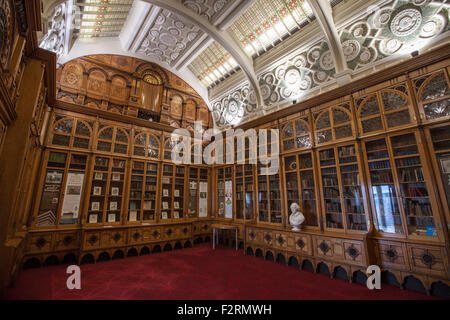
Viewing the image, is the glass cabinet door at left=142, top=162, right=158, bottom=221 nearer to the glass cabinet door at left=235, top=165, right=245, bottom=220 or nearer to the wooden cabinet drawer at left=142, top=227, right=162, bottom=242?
the wooden cabinet drawer at left=142, top=227, right=162, bottom=242

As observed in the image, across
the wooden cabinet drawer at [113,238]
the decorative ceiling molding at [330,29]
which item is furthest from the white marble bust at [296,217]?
the wooden cabinet drawer at [113,238]

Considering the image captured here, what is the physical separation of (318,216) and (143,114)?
6432mm

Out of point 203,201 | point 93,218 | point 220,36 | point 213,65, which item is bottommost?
point 93,218

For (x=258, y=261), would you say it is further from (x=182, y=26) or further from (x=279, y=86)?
(x=182, y=26)

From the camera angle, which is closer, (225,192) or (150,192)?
(150,192)

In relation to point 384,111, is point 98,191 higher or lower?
lower

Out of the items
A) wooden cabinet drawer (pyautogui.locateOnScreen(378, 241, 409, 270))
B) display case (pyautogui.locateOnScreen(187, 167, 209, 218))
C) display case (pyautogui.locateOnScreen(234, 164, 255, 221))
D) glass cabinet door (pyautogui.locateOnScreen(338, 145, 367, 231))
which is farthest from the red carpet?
display case (pyautogui.locateOnScreen(187, 167, 209, 218))

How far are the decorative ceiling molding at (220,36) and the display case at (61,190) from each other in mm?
4619

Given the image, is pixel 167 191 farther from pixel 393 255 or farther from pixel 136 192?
pixel 393 255

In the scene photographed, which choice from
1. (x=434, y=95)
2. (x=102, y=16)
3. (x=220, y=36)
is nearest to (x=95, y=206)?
(x=102, y=16)

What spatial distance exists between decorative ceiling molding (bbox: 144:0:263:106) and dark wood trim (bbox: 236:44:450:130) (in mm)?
1397

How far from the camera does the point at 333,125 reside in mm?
5074

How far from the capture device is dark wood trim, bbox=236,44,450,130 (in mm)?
3784

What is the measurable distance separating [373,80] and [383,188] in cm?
236
